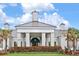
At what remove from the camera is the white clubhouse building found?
8.15 m

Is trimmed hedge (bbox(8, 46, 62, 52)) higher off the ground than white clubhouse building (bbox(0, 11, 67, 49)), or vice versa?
white clubhouse building (bbox(0, 11, 67, 49))

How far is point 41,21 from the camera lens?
26.8 ft

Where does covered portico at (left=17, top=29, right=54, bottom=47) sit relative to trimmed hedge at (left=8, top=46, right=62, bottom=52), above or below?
above

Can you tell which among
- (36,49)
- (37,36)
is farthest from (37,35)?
(36,49)

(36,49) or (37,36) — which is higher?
(37,36)

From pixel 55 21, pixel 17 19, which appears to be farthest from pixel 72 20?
pixel 17 19

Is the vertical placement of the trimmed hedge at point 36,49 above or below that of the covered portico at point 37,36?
below

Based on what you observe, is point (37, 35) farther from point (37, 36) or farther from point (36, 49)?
point (36, 49)

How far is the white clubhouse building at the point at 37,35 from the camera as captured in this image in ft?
26.7

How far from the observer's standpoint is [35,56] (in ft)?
26.6

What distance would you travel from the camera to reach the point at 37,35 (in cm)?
817

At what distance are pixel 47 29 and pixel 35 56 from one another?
1.29ft

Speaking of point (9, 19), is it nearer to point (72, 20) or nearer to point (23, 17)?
point (23, 17)

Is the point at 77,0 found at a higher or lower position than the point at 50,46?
higher
